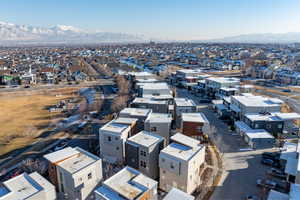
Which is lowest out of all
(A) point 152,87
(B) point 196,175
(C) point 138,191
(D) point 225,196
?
(D) point 225,196

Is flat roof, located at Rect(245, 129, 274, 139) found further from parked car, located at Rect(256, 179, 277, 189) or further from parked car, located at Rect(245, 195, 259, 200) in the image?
parked car, located at Rect(245, 195, 259, 200)

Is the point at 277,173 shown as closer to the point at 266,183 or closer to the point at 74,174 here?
the point at 266,183

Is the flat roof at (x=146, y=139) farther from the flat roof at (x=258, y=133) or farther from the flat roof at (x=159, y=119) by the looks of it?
the flat roof at (x=258, y=133)

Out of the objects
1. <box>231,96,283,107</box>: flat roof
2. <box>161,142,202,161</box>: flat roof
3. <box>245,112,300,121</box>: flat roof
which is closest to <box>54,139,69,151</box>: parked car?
<box>161,142,202,161</box>: flat roof

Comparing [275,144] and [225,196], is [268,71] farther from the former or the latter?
[225,196]

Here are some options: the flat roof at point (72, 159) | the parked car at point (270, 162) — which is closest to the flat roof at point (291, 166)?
the parked car at point (270, 162)

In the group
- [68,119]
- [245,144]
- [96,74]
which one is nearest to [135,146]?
[245,144]
